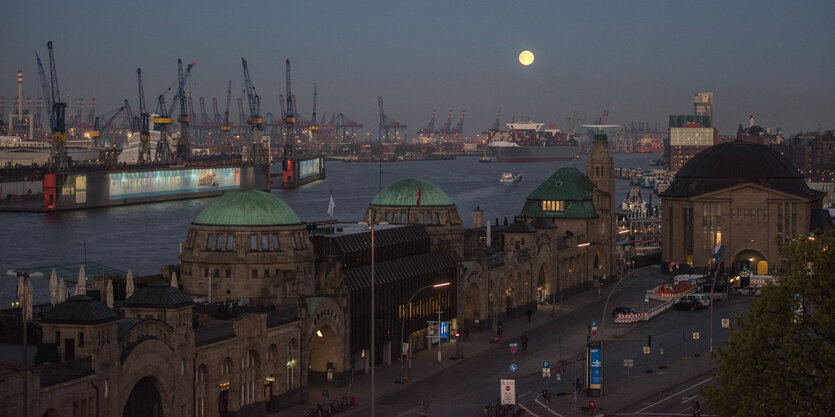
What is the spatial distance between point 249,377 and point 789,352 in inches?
1265

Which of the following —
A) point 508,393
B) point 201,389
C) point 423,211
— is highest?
point 423,211

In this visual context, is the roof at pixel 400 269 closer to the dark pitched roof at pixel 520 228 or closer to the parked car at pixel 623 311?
the parked car at pixel 623 311

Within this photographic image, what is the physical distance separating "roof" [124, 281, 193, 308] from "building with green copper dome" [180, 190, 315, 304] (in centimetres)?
1372

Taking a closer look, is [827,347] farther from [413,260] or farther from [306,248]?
[413,260]

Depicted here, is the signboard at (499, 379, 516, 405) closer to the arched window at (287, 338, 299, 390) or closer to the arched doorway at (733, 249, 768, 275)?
the arched window at (287, 338, 299, 390)

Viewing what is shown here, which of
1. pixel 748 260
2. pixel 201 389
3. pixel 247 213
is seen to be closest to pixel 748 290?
pixel 748 260

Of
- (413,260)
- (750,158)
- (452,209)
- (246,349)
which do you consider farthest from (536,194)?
(246,349)

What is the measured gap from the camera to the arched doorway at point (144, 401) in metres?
59.4

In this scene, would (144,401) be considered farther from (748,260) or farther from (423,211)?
(748,260)

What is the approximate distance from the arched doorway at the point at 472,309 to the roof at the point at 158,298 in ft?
144

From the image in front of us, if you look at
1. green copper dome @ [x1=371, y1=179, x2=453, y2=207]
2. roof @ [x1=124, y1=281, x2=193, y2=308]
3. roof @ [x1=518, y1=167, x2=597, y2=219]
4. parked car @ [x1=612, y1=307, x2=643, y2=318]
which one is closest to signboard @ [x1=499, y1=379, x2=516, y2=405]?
roof @ [x1=124, y1=281, x2=193, y2=308]

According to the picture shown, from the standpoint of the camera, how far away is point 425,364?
286ft

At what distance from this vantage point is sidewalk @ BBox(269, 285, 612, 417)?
7475cm

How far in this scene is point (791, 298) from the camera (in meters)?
49.2
